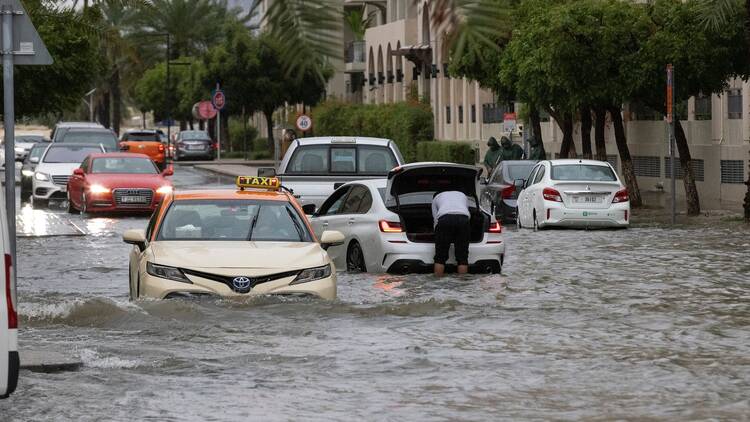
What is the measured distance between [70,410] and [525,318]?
557 centimetres

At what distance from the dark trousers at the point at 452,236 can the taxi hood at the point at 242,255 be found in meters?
3.87

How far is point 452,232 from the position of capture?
681 inches

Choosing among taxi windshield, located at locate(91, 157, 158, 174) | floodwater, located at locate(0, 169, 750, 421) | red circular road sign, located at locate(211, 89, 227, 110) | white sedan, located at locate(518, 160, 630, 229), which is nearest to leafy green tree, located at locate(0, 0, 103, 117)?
red circular road sign, located at locate(211, 89, 227, 110)

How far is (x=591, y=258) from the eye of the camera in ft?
68.1

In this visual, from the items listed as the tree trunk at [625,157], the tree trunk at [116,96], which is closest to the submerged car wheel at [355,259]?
the tree trunk at [625,157]

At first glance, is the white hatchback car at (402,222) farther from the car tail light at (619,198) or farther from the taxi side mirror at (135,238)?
the car tail light at (619,198)

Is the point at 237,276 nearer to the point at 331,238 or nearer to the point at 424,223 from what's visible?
the point at 331,238

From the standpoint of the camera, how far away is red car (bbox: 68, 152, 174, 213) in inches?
1177

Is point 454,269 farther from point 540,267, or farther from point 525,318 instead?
point 525,318

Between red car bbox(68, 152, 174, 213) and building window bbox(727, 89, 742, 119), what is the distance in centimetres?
1243

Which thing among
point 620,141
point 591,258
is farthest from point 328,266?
point 620,141

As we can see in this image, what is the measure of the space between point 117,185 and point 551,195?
347 inches

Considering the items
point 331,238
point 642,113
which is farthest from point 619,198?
point 331,238

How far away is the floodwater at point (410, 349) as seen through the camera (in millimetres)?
8758
